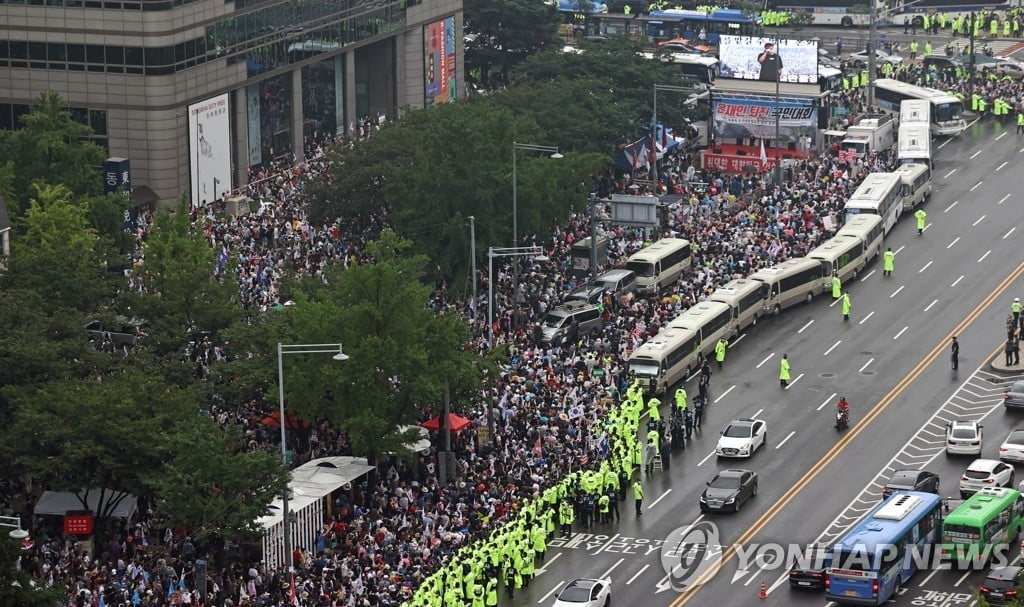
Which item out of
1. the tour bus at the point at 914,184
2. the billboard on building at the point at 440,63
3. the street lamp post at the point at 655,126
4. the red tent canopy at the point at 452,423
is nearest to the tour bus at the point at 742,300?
the red tent canopy at the point at 452,423

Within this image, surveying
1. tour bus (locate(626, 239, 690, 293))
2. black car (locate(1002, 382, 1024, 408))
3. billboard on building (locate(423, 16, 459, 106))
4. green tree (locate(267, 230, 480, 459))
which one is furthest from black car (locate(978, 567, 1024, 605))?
billboard on building (locate(423, 16, 459, 106))

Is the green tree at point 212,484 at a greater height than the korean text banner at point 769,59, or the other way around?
the korean text banner at point 769,59

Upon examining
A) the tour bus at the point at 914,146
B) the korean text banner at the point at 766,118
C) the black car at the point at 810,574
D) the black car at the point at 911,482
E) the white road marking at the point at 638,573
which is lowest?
the white road marking at the point at 638,573

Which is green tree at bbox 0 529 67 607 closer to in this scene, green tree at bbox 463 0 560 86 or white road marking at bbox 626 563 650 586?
white road marking at bbox 626 563 650 586

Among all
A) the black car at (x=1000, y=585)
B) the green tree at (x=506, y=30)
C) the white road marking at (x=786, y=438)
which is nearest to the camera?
the black car at (x=1000, y=585)

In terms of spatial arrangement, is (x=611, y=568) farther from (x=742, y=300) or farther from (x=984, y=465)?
(x=742, y=300)

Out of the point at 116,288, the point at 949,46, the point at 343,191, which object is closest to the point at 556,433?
the point at 116,288

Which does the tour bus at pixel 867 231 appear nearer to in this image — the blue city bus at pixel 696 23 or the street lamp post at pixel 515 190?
the street lamp post at pixel 515 190

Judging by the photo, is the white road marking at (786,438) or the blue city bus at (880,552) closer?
the blue city bus at (880,552)
